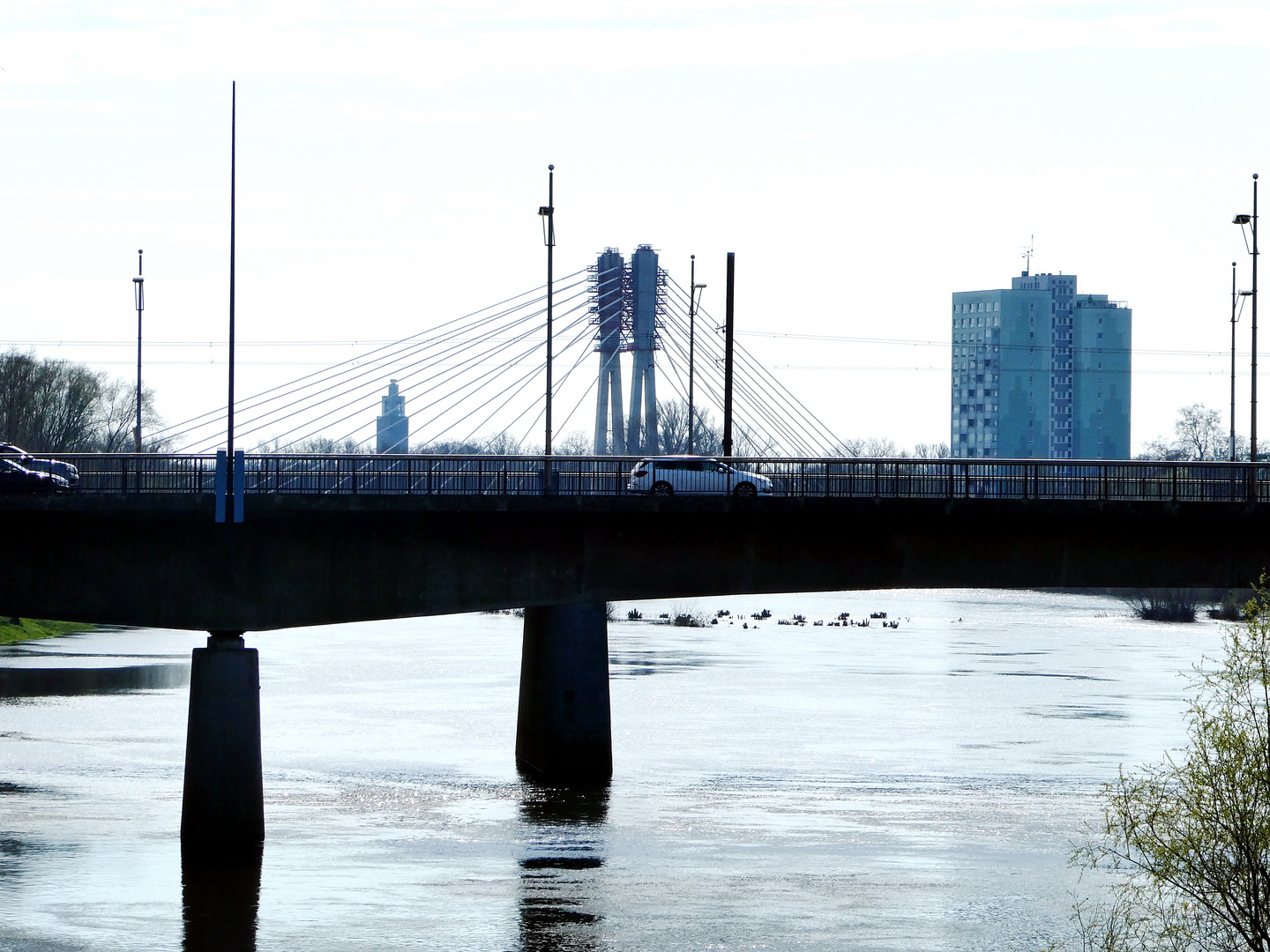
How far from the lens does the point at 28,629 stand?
8731 cm

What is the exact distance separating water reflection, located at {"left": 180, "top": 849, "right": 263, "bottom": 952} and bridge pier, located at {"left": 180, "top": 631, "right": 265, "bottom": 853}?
49cm

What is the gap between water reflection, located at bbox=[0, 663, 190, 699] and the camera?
208ft

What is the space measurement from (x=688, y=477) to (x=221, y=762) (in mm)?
15190

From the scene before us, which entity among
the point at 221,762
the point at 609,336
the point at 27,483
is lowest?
the point at 221,762

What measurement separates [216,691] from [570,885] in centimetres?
810

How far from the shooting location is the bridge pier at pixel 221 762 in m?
34.7

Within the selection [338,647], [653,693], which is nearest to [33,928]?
[653,693]

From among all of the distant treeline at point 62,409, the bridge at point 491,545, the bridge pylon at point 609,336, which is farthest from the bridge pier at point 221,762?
the distant treeline at point 62,409

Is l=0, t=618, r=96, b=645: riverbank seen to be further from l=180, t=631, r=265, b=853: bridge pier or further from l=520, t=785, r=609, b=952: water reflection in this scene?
l=180, t=631, r=265, b=853: bridge pier

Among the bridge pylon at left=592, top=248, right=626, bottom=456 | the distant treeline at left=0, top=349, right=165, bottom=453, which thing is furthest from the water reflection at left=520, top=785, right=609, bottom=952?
the distant treeline at left=0, top=349, right=165, bottom=453

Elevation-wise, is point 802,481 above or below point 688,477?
below

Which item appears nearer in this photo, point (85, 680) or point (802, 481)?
point (802, 481)

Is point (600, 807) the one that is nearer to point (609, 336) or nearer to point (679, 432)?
point (609, 336)

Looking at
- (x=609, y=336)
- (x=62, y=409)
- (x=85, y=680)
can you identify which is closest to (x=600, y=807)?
(x=85, y=680)
